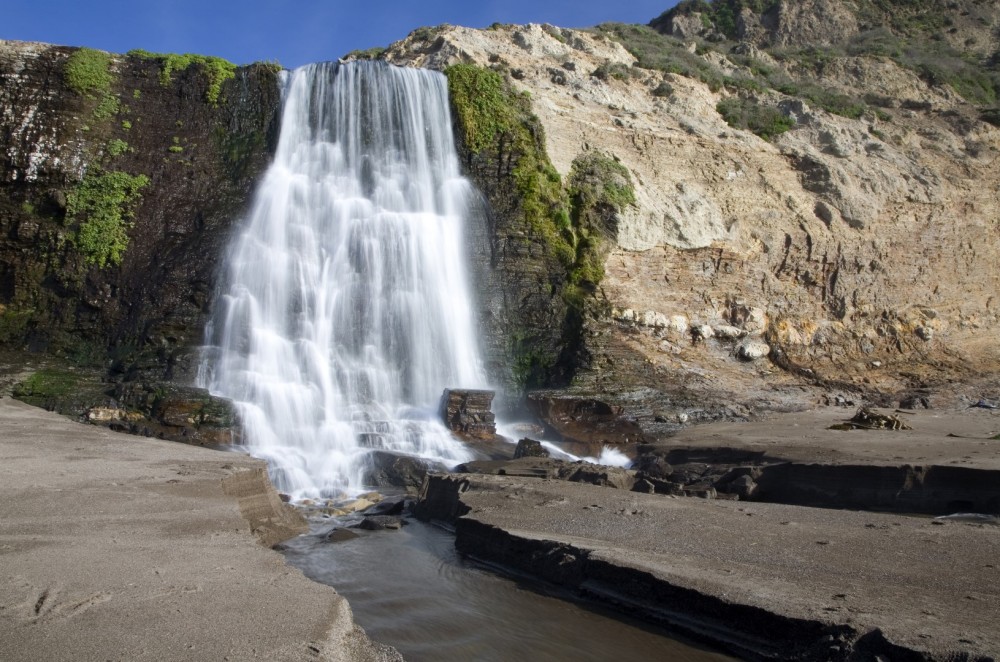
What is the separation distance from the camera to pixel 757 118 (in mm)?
25141

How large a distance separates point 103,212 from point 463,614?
16431 mm

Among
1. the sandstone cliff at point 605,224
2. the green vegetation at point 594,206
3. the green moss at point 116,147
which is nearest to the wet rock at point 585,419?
the sandstone cliff at point 605,224

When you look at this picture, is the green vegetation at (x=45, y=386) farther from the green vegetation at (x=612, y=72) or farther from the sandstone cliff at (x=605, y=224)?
the green vegetation at (x=612, y=72)

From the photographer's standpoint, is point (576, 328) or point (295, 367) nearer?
point (295, 367)

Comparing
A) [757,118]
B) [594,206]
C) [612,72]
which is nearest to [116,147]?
[594,206]

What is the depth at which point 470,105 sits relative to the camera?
2092 centimetres

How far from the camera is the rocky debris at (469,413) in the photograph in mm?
14555

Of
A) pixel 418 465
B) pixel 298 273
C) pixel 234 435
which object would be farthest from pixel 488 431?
pixel 298 273

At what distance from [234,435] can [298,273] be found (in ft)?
17.6

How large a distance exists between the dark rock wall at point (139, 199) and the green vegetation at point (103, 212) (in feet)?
0.48

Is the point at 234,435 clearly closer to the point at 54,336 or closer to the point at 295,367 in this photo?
the point at 295,367

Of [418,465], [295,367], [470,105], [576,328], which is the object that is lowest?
[418,465]

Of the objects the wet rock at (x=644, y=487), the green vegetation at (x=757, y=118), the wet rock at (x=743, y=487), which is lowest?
the wet rock at (x=644, y=487)

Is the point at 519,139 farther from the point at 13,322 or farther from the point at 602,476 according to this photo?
the point at 602,476
